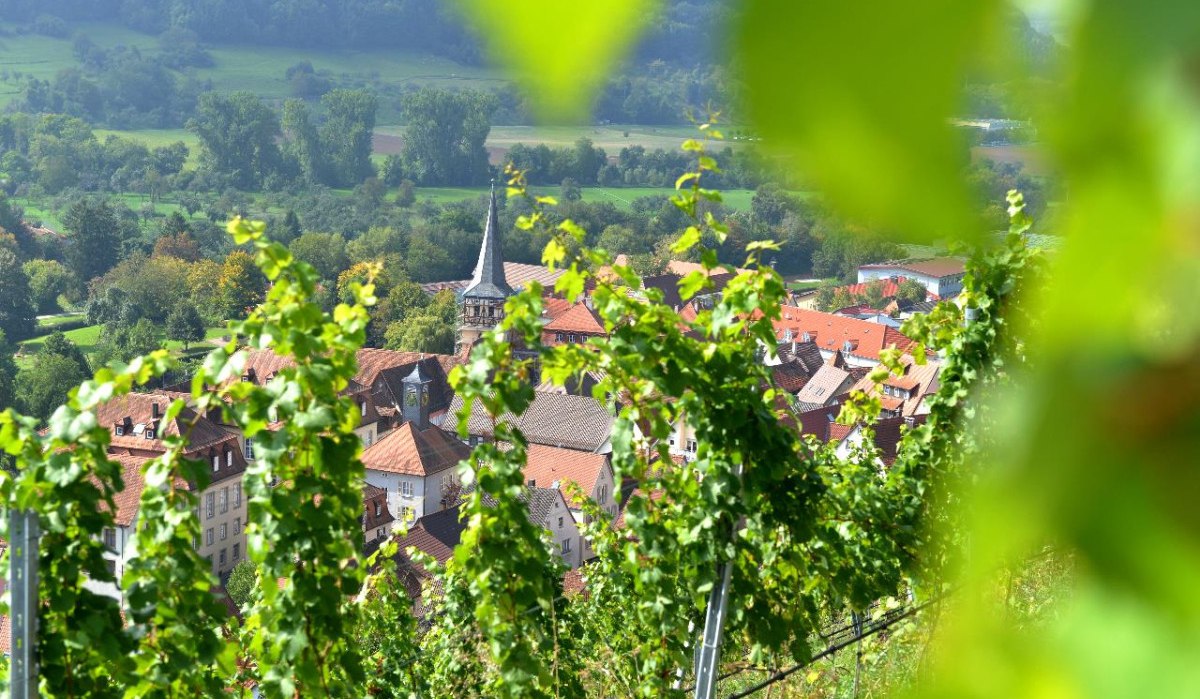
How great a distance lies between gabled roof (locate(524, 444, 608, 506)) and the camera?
15.4 meters

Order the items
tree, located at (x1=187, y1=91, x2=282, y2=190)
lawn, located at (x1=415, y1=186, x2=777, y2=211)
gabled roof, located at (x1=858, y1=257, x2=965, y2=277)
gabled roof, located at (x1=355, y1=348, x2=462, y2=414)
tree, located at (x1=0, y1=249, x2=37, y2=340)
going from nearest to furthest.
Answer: gabled roof, located at (x1=858, y1=257, x2=965, y2=277)
lawn, located at (x1=415, y1=186, x2=777, y2=211)
gabled roof, located at (x1=355, y1=348, x2=462, y2=414)
tree, located at (x1=0, y1=249, x2=37, y2=340)
tree, located at (x1=187, y1=91, x2=282, y2=190)

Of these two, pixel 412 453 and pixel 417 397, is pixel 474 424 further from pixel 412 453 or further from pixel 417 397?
pixel 412 453

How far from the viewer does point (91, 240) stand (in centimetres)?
2672

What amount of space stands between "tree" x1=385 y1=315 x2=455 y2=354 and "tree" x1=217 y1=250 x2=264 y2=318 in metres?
2.77

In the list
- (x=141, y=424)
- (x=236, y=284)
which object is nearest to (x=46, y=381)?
(x=236, y=284)

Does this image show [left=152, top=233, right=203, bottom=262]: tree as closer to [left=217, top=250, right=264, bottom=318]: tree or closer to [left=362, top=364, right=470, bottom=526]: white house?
[left=217, top=250, right=264, bottom=318]: tree

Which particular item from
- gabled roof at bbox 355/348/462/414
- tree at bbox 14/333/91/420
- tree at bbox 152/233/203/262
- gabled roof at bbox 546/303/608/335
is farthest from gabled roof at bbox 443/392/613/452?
tree at bbox 152/233/203/262

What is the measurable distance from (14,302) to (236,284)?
14.3 ft

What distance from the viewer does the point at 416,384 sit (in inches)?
810

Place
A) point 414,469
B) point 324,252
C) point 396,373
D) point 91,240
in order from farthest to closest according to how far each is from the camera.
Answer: point 91,240 → point 324,252 → point 396,373 → point 414,469

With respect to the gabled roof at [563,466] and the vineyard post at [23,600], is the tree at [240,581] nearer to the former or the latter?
the gabled roof at [563,466]

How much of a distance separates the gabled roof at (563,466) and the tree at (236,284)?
8905mm

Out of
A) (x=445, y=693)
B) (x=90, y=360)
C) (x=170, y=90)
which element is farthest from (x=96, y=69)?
(x=445, y=693)

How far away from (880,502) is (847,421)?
0.38 metres
